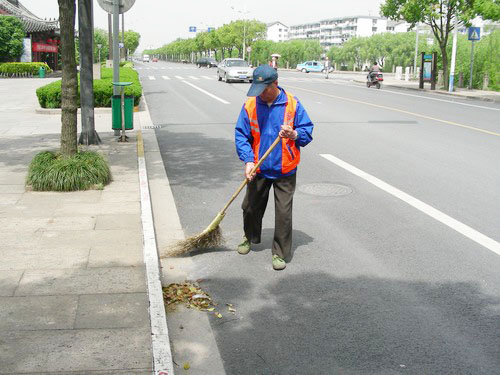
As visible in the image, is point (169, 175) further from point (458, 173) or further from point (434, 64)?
point (434, 64)

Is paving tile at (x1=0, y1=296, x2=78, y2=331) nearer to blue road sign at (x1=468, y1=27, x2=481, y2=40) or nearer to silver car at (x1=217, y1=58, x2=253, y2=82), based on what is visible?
blue road sign at (x1=468, y1=27, x2=481, y2=40)

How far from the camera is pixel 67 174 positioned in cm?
743

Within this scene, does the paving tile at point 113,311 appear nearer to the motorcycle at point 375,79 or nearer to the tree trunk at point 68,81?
the tree trunk at point 68,81

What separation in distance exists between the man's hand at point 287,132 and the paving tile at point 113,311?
163 centimetres

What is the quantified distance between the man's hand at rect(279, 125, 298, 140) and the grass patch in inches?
136

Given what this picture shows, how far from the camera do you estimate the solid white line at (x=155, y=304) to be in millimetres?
3397

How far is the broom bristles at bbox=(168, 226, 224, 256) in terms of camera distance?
216 inches

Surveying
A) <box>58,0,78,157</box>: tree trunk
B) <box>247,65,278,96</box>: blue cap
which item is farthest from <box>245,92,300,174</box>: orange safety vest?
<box>58,0,78,157</box>: tree trunk

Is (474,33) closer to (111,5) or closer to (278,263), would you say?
(111,5)

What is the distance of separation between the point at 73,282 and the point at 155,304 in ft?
2.58

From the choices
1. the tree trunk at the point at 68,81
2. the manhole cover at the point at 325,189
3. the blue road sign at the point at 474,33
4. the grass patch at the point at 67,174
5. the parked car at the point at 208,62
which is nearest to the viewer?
the grass patch at the point at 67,174

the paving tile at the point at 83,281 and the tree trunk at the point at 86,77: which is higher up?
the tree trunk at the point at 86,77

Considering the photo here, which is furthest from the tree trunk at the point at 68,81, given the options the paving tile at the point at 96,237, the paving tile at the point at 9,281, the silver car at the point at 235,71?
the silver car at the point at 235,71

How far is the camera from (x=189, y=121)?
630 inches
